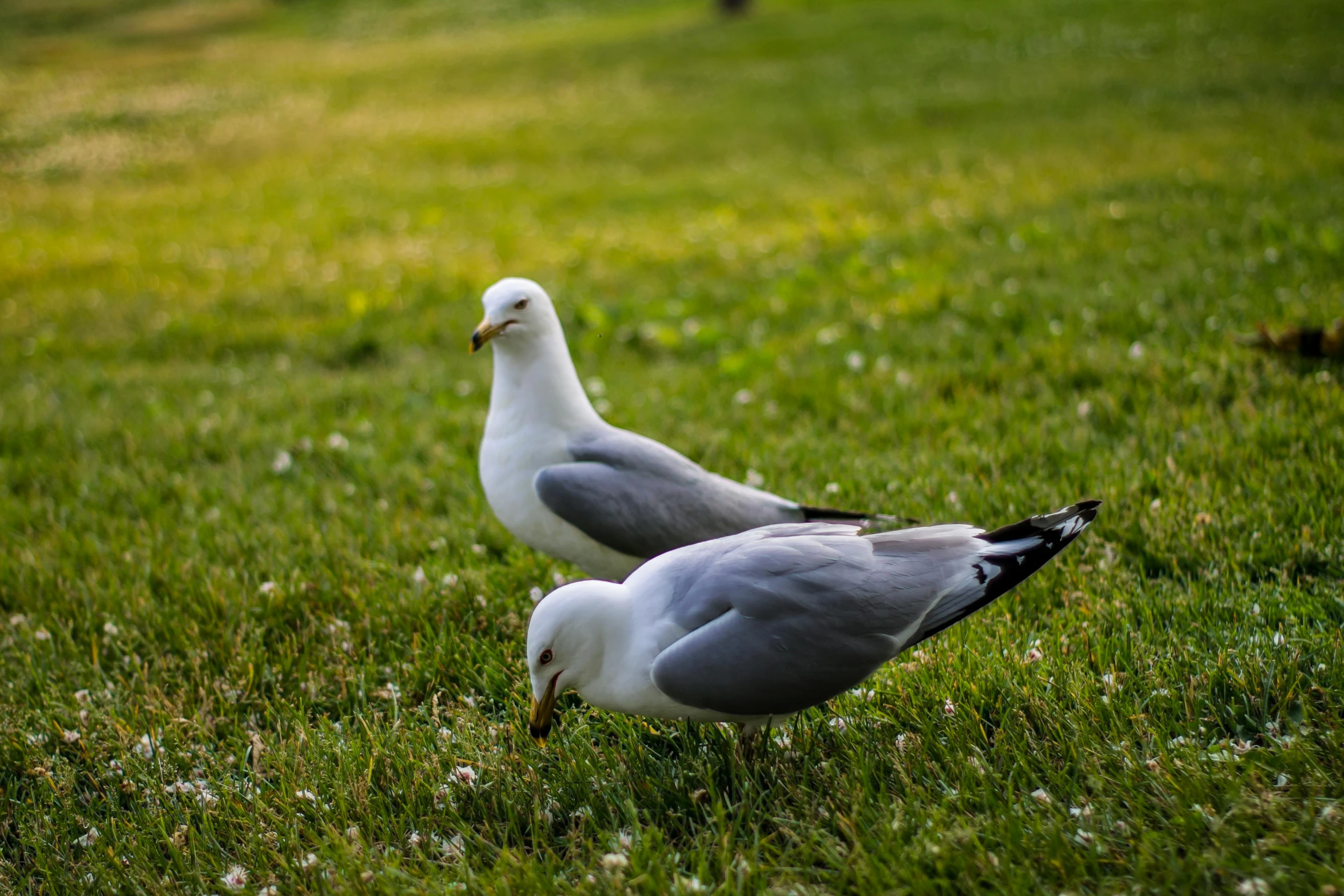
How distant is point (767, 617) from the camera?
8.34ft

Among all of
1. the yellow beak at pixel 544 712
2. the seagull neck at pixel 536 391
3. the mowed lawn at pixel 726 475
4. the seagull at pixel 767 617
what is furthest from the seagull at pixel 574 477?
the yellow beak at pixel 544 712

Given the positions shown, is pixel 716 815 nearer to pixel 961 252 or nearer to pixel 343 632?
pixel 343 632

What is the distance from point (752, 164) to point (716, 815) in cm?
1127

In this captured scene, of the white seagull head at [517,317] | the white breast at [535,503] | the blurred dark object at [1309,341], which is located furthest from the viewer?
the blurred dark object at [1309,341]

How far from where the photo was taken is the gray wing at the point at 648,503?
132 inches

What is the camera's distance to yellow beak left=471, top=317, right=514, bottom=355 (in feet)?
11.7

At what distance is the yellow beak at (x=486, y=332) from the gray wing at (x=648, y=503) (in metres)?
0.52

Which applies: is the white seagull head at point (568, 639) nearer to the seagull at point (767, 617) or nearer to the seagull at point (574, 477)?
the seagull at point (767, 617)

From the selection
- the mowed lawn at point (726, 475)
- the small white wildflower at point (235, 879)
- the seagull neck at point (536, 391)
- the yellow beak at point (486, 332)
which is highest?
the yellow beak at point (486, 332)

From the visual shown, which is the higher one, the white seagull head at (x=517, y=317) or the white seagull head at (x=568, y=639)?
the white seagull head at (x=517, y=317)

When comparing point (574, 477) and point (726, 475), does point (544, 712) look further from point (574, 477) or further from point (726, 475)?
point (726, 475)

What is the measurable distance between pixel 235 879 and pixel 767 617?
1487 mm

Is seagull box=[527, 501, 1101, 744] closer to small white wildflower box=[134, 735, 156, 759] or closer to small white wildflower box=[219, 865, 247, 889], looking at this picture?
small white wildflower box=[219, 865, 247, 889]

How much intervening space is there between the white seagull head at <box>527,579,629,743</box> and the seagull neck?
112 centimetres
